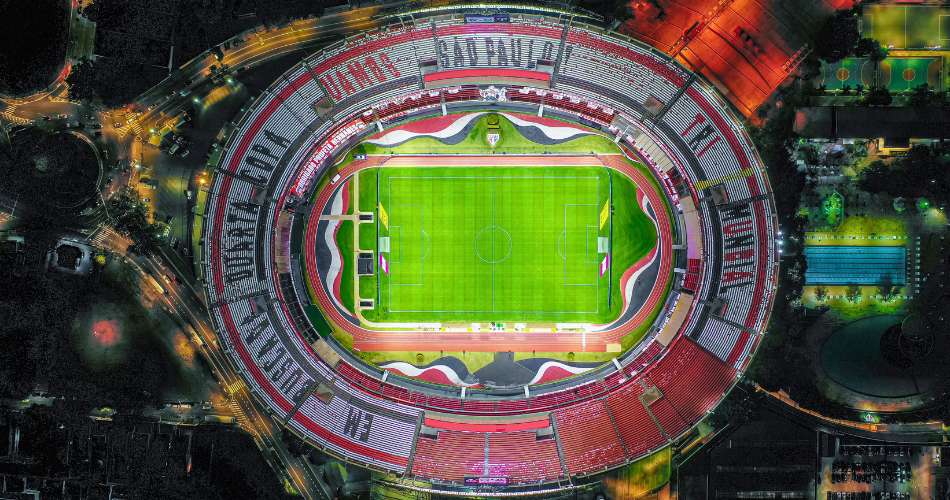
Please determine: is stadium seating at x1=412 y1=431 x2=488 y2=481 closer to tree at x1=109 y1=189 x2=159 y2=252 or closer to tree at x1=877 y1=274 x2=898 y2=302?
tree at x1=109 y1=189 x2=159 y2=252

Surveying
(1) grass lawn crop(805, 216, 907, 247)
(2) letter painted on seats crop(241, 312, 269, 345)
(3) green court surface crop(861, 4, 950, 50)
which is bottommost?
(2) letter painted on seats crop(241, 312, 269, 345)

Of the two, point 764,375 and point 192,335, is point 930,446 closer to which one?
point 764,375

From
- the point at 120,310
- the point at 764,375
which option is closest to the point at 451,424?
the point at 764,375

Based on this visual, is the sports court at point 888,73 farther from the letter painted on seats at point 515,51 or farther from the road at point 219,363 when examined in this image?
the road at point 219,363

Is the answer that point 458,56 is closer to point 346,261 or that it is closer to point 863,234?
point 346,261

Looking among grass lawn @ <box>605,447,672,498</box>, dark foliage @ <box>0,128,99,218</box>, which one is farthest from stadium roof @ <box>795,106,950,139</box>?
dark foliage @ <box>0,128,99,218</box>

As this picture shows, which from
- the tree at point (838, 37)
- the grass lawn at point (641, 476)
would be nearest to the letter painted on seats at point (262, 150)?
the grass lawn at point (641, 476)
